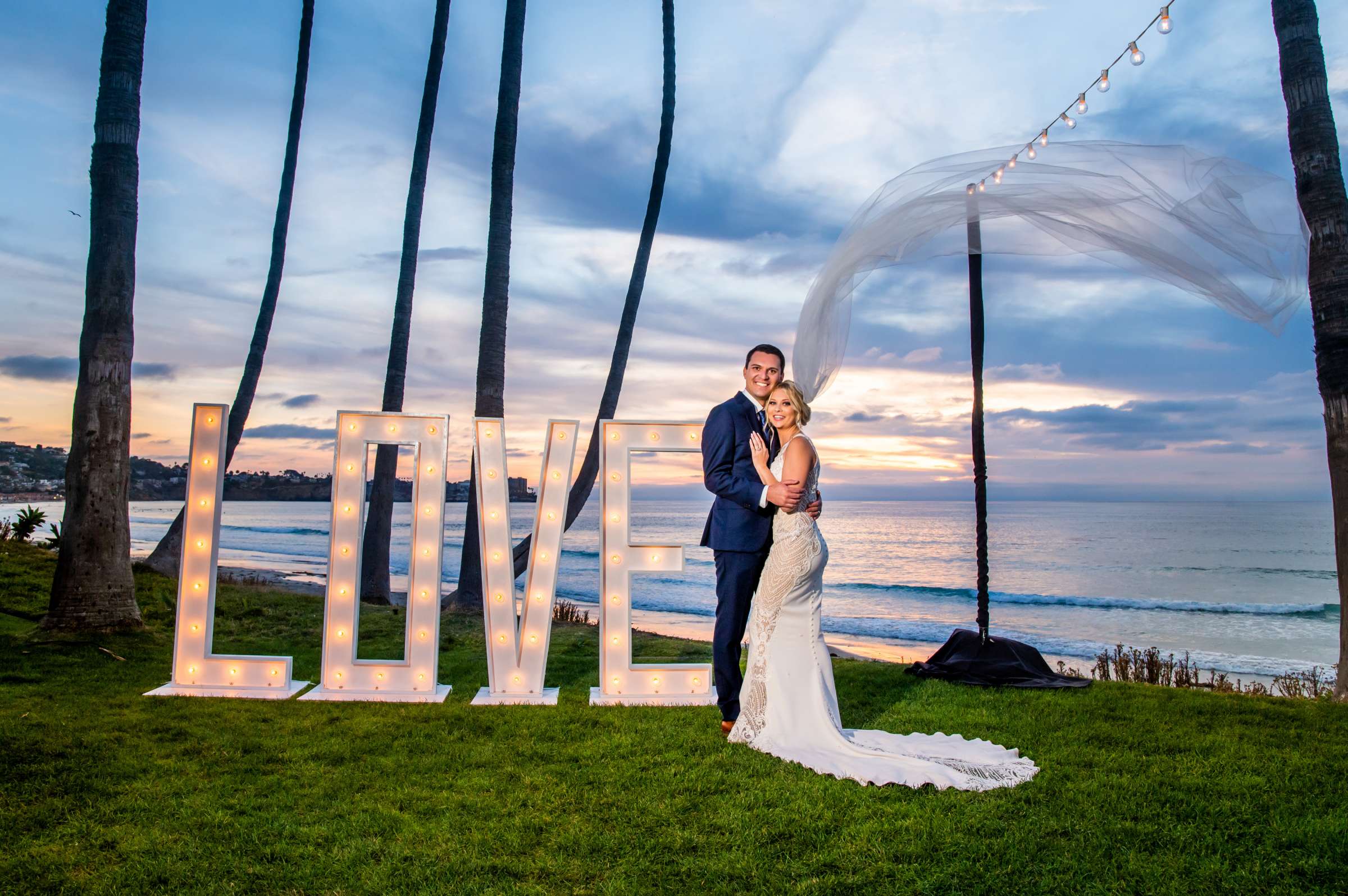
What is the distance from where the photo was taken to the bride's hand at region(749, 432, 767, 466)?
5559 mm

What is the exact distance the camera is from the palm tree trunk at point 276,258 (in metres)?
14.6

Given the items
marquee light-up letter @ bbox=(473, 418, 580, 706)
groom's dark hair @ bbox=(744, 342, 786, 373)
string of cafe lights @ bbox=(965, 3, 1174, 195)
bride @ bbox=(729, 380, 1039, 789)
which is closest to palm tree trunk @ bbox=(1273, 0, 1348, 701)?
string of cafe lights @ bbox=(965, 3, 1174, 195)

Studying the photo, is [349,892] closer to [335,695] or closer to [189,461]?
[335,695]

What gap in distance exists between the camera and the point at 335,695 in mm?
6707

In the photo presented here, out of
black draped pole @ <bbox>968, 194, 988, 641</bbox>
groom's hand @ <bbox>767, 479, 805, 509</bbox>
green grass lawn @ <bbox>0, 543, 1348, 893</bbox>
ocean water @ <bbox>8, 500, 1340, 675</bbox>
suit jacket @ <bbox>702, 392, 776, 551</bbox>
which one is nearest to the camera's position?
green grass lawn @ <bbox>0, 543, 1348, 893</bbox>

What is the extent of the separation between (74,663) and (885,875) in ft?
26.0

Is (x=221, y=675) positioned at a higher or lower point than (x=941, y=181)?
lower

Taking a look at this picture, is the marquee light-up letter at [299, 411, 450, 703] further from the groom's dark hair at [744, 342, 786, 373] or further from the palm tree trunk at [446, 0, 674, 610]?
the palm tree trunk at [446, 0, 674, 610]

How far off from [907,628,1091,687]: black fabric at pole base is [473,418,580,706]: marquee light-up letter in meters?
3.87

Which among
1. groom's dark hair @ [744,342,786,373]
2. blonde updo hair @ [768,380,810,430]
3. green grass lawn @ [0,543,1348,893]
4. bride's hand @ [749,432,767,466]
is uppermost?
groom's dark hair @ [744,342,786,373]

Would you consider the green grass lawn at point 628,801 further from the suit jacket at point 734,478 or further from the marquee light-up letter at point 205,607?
the suit jacket at point 734,478

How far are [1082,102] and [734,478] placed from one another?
183 inches

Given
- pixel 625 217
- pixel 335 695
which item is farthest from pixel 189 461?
pixel 625 217

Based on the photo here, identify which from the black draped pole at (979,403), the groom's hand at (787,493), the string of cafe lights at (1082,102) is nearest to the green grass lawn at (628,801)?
the black draped pole at (979,403)
